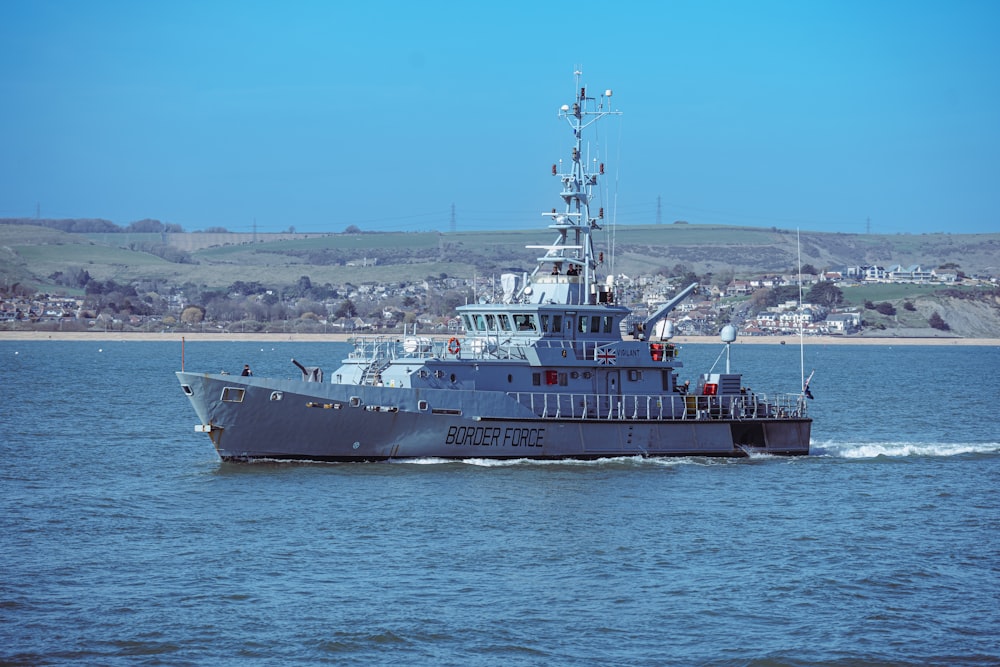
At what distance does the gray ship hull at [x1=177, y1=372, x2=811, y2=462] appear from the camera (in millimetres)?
34719

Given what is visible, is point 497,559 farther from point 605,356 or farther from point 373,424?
point 605,356

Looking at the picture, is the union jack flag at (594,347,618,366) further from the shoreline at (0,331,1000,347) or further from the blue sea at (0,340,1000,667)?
the shoreline at (0,331,1000,347)

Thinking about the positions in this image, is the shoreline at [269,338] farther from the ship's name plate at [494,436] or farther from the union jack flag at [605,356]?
the ship's name plate at [494,436]

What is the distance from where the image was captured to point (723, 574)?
81.1ft

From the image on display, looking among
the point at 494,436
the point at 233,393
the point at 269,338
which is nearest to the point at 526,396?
the point at 494,436

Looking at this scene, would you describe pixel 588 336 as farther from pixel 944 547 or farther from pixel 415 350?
pixel 944 547

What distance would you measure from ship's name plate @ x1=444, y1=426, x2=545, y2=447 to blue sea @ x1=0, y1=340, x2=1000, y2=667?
24.6 inches

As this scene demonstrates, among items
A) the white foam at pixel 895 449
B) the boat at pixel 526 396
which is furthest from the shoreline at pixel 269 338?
the boat at pixel 526 396

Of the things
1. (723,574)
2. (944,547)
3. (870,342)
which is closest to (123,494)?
(723,574)

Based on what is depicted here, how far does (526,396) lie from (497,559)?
1167 cm

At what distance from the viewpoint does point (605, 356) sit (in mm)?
38344

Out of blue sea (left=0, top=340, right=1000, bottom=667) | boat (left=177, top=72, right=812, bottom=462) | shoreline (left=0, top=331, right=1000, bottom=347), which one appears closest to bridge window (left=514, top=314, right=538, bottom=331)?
boat (left=177, top=72, right=812, bottom=462)

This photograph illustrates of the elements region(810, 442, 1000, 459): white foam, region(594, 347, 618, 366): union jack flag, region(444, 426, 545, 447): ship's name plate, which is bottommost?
region(810, 442, 1000, 459): white foam

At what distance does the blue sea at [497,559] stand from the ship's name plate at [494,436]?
625 mm
